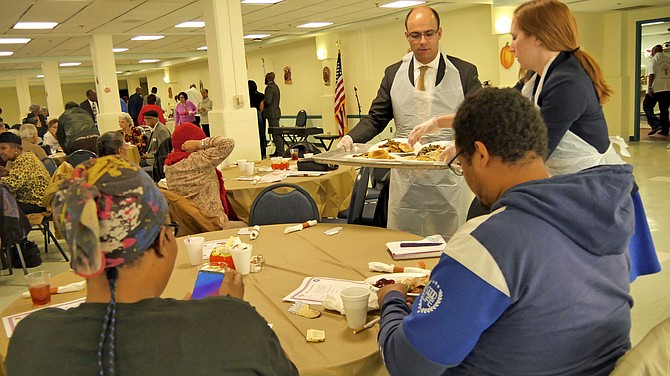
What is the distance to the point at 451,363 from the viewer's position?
126cm

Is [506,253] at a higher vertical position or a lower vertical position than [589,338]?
higher

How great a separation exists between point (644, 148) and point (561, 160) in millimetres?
9863

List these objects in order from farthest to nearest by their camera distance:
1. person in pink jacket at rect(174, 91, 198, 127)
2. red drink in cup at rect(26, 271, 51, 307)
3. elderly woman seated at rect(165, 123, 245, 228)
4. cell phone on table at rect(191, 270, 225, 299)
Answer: person in pink jacket at rect(174, 91, 198, 127)
elderly woman seated at rect(165, 123, 245, 228)
red drink in cup at rect(26, 271, 51, 307)
cell phone on table at rect(191, 270, 225, 299)

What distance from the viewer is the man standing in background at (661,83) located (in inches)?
461

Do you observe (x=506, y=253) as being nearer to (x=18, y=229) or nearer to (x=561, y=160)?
(x=561, y=160)

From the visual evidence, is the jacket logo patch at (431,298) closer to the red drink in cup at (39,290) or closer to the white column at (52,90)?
the red drink in cup at (39,290)

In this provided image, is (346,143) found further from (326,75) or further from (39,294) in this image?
(326,75)

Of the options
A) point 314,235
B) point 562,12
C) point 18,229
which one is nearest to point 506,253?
point 562,12

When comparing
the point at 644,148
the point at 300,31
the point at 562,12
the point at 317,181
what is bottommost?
the point at 644,148

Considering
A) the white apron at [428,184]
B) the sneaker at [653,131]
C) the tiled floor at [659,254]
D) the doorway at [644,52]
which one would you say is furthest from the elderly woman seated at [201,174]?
the sneaker at [653,131]

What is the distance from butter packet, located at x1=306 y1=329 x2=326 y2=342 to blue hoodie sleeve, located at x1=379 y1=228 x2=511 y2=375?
42 cm

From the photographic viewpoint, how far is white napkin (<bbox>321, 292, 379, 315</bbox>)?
1.89 metres

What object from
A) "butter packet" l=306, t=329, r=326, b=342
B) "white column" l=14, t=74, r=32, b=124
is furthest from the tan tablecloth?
"white column" l=14, t=74, r=32, b=124

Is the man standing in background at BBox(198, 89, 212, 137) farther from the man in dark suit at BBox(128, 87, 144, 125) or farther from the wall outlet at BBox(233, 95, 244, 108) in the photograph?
the wall outlet at BBox(233, 95, 244, 108)
